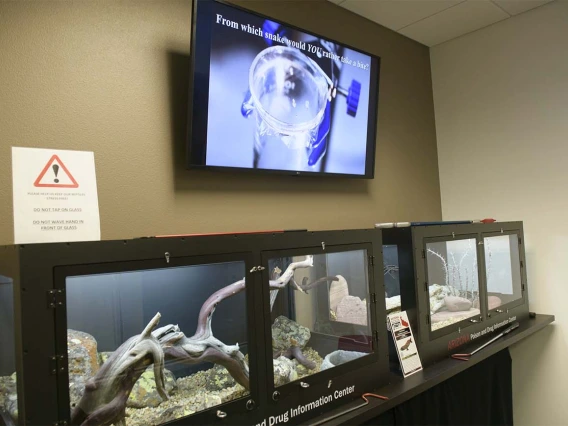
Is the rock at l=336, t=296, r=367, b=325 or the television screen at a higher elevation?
the television screen

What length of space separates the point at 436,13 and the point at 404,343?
2.04 m

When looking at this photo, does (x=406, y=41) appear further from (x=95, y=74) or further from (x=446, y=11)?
(x=95, y=74)

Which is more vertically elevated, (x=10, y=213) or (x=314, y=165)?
(x=314, y=165)

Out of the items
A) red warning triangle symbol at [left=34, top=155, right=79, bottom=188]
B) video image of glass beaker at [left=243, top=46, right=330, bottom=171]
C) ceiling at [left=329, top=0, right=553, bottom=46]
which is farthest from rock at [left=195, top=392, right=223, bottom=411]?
ceiling at [left=329, top=0, right=553, bottom=46]

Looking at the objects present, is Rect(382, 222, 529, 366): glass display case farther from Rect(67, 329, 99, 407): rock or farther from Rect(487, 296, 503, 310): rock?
Rect(67, 329, 99, 407): rock

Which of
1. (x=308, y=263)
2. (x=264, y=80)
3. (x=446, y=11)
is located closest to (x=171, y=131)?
(x=264, y=80)

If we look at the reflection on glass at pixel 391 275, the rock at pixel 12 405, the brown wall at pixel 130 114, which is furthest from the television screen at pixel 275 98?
the rock at pixel 12 405

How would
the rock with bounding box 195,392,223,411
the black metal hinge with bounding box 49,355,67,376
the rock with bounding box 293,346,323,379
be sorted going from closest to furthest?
the black metal hinge with bounding box 49,355,67,376 < the rock with bounding box 195,392,223,411 < the rock with bounding box 293,346,323,379

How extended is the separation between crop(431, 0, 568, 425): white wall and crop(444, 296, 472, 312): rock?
2.97ft

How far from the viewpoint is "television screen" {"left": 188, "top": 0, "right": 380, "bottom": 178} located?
5.86 ft

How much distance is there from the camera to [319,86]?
219 cm

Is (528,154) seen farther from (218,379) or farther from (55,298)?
(55,298)

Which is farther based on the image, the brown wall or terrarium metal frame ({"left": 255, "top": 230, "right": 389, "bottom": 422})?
the brown wall

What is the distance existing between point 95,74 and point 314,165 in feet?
3.55
